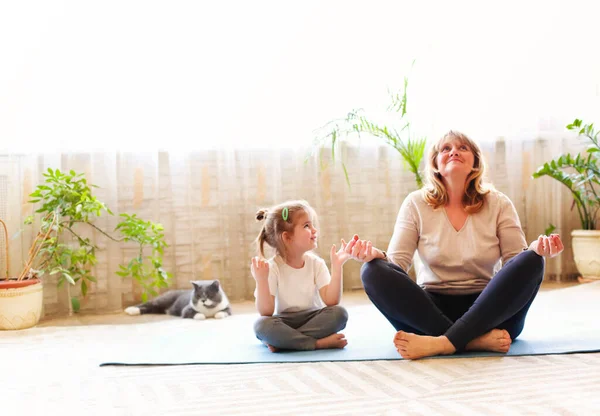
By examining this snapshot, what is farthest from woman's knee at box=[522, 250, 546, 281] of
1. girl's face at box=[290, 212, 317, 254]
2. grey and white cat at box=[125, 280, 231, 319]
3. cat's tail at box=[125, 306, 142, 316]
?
cat's tail at box=[125, 306, 142, 316]

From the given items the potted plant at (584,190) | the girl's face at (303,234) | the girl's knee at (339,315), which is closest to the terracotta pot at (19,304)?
the girl's face at (303,234)

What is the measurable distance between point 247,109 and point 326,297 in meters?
1.50

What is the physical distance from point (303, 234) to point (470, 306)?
567 mm

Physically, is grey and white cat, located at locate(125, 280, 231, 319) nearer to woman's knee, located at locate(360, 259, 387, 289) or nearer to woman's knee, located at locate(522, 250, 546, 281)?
woman's knee, located at locate(360, 259, 387, 289)

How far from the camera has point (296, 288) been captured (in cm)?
219

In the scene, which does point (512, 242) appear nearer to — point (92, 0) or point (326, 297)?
point (326, 297)

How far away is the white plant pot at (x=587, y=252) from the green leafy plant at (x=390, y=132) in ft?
2.95

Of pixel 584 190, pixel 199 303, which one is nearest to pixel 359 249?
pixel 199 303

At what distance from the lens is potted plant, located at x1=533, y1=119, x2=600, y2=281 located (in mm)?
3480

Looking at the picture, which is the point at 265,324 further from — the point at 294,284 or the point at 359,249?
the point at 359,249

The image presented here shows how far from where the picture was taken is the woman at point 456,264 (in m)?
1.93

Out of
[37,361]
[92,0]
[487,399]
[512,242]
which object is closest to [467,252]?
[512,242]

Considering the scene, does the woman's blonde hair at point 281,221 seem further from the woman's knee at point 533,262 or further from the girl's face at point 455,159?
the woman's knee at point 533,262

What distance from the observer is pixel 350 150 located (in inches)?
141
